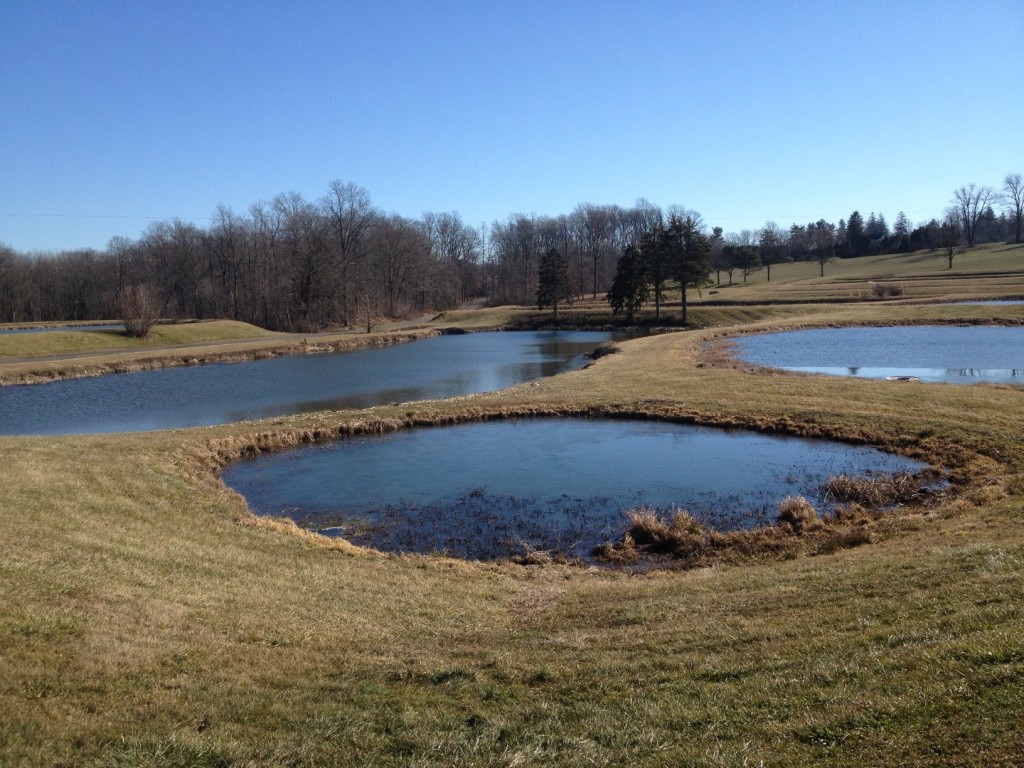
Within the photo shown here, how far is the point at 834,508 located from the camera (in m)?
15.8

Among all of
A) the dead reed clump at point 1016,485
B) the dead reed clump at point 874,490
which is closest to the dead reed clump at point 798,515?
the dead reed clump at point 874,490

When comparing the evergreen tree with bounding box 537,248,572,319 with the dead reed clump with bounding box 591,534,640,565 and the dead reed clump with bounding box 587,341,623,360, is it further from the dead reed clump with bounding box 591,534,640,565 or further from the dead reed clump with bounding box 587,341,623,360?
the dead reed clump with bounding box 591,534,640,565

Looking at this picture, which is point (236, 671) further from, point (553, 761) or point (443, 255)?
point (443, 255)

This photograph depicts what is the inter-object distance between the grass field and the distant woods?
61173 millimetres

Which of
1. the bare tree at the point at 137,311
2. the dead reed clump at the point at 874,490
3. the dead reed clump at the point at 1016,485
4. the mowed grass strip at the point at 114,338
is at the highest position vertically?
the bare tree at the point at 137,311

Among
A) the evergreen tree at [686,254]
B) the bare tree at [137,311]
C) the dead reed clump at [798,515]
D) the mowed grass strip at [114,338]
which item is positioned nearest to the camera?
the dead reed clump at [798,515]

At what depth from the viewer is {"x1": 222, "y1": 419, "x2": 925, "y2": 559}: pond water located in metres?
15.9

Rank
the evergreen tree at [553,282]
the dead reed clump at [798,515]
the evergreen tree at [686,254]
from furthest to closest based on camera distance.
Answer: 1. the evergreen tree at [553,282]
2. the evergreen tree at [686,254]
3. the dead reed clump at [798,515]

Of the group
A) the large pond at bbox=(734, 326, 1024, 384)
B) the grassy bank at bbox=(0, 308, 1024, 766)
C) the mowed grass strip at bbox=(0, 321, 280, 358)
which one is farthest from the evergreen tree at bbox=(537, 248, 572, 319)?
the grassy bank at bbox=(0, 308, 1024, 766)

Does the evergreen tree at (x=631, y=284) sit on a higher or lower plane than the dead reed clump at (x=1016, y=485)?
higher

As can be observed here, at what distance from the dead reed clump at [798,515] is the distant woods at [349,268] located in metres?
59.8

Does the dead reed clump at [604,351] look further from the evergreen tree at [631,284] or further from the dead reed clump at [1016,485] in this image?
the dead reed clump at [1016,485]

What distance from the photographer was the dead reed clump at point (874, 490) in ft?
54.0

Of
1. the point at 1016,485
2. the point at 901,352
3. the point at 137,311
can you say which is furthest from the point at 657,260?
the point at 1016,485
